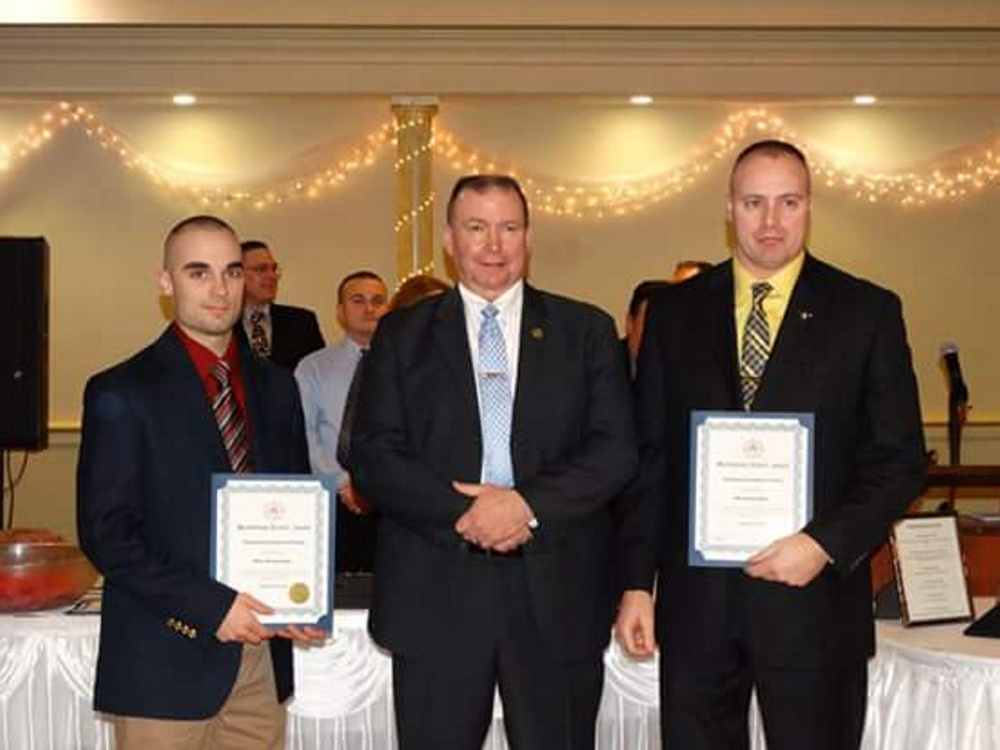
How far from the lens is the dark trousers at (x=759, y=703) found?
3006 mm

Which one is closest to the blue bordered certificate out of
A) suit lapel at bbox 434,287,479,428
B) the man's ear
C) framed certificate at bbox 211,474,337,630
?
suit lapel at bbox 434,287,479,428

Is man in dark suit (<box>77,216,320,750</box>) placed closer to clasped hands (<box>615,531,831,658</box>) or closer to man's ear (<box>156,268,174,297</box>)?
man's ear (<box>156,268,174,297</box>)

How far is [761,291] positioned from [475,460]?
25.3 inches

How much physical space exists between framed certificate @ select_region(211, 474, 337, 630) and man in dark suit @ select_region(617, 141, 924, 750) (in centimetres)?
60

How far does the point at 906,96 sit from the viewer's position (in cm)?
896

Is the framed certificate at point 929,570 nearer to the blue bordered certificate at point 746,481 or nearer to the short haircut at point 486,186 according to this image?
the blue bordered certificate at point 746,481

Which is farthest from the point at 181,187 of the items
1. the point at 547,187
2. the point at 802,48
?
the point at 802,48

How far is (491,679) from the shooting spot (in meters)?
3.09

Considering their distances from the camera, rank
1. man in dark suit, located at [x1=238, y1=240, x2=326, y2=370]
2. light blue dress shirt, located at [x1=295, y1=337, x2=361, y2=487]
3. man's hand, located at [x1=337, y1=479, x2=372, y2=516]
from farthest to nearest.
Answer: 1. man in dark suit, located at [x1=238, y1=240, x2=326, y2=370]
2. light blue dress shirt, located at [x1=295, y1=337, x2=361, y2=487]
3. man's hand, located at [x1=337, y1=479, x2=372, y2=516]

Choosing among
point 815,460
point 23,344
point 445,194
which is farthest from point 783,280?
point 445,194

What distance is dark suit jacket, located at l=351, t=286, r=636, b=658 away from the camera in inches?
120

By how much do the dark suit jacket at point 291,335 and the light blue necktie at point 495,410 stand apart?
4.27 meters

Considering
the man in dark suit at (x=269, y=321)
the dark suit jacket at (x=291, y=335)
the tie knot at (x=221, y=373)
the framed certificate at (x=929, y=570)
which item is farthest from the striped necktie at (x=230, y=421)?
the dark suit jacket at (x=291, y=335)

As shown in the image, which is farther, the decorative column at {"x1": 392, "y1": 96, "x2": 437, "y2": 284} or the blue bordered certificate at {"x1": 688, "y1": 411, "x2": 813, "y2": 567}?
the decorative column at {"x1": 392, "y1": 96, "x2": 437, "y2": 284}
